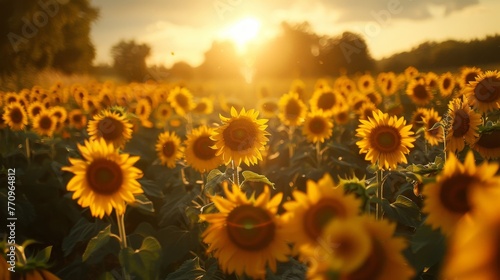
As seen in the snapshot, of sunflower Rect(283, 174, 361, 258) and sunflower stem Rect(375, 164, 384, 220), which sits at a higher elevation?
sunflower Rect(283, 174, 361, 258)

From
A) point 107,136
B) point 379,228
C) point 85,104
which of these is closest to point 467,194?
point 379,228

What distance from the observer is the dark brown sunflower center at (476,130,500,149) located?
338 centimetres

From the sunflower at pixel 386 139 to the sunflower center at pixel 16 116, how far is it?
5.53 m

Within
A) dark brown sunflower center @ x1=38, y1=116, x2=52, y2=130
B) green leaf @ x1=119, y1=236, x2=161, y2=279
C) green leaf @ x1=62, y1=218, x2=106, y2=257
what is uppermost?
dark brown sunflower center @ x1=38, y1=116, x2=52, y2=130

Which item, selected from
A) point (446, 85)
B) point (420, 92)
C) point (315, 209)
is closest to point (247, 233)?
point (315, 209)

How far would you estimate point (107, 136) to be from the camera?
4891mm

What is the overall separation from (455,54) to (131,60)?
24.0m

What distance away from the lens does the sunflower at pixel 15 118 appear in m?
6.85

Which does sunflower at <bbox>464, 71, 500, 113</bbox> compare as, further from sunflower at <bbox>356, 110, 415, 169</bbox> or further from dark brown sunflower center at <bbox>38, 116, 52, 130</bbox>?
dark brown sunflower center at <bbox>38, 116, 52, 130</bbox>

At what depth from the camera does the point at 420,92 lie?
24.9 ft

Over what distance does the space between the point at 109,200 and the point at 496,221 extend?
2.03m

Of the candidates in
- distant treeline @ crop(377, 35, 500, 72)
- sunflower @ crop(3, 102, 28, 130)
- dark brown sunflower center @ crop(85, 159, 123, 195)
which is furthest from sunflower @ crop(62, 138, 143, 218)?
sunflower @ crop(3, 102, 28, 130)

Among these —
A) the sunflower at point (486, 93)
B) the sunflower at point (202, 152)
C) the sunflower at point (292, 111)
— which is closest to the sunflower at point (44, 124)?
the sunflower at point (202, 152)

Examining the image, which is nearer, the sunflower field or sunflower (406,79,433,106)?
the sunflower field
